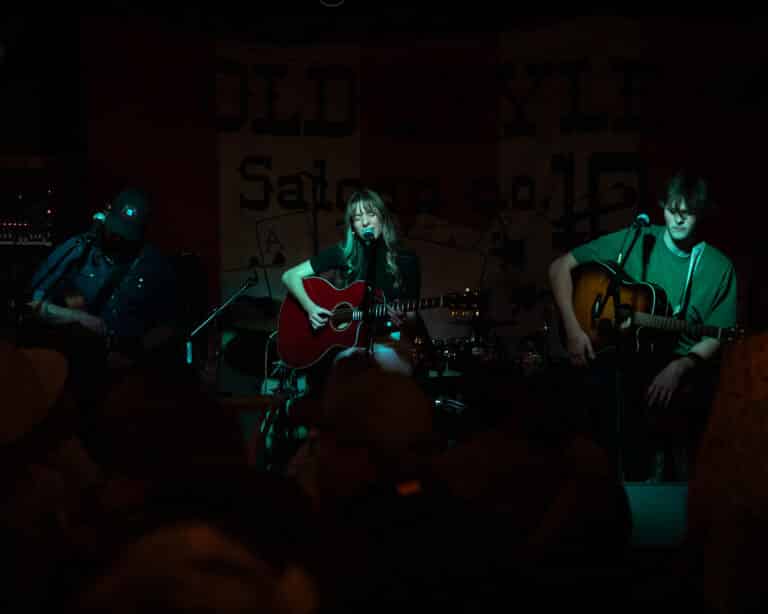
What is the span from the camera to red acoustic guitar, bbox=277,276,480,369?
243 inches

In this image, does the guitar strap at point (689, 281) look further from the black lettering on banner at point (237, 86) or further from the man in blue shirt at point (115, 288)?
the black lettering on banner at point (237, 86)

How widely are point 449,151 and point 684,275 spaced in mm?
2551

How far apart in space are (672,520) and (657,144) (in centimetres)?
381

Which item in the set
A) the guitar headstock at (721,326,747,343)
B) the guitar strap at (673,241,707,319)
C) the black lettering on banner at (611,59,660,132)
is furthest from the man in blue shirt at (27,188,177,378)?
the black lettering on banner at (611,59,660,132)

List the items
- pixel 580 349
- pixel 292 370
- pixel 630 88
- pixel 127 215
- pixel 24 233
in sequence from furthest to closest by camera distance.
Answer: pixel 630 88
pixel 24 233
pixel 292 370
pixel 127 215
pixel 580 349

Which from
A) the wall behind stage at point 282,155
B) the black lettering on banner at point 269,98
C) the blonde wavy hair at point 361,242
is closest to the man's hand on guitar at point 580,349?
the blonde wavy hair at point 361,242

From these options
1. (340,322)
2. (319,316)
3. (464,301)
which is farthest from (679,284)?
(319,316)

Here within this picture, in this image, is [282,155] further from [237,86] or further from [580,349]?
[580,349]

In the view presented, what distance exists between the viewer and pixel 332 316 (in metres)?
6.34

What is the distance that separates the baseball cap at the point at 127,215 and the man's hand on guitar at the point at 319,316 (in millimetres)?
1488

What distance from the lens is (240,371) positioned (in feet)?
24.1

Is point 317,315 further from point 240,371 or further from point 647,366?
point 647,366

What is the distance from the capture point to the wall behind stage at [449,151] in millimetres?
7320

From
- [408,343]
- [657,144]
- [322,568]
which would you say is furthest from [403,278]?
[322,568]
